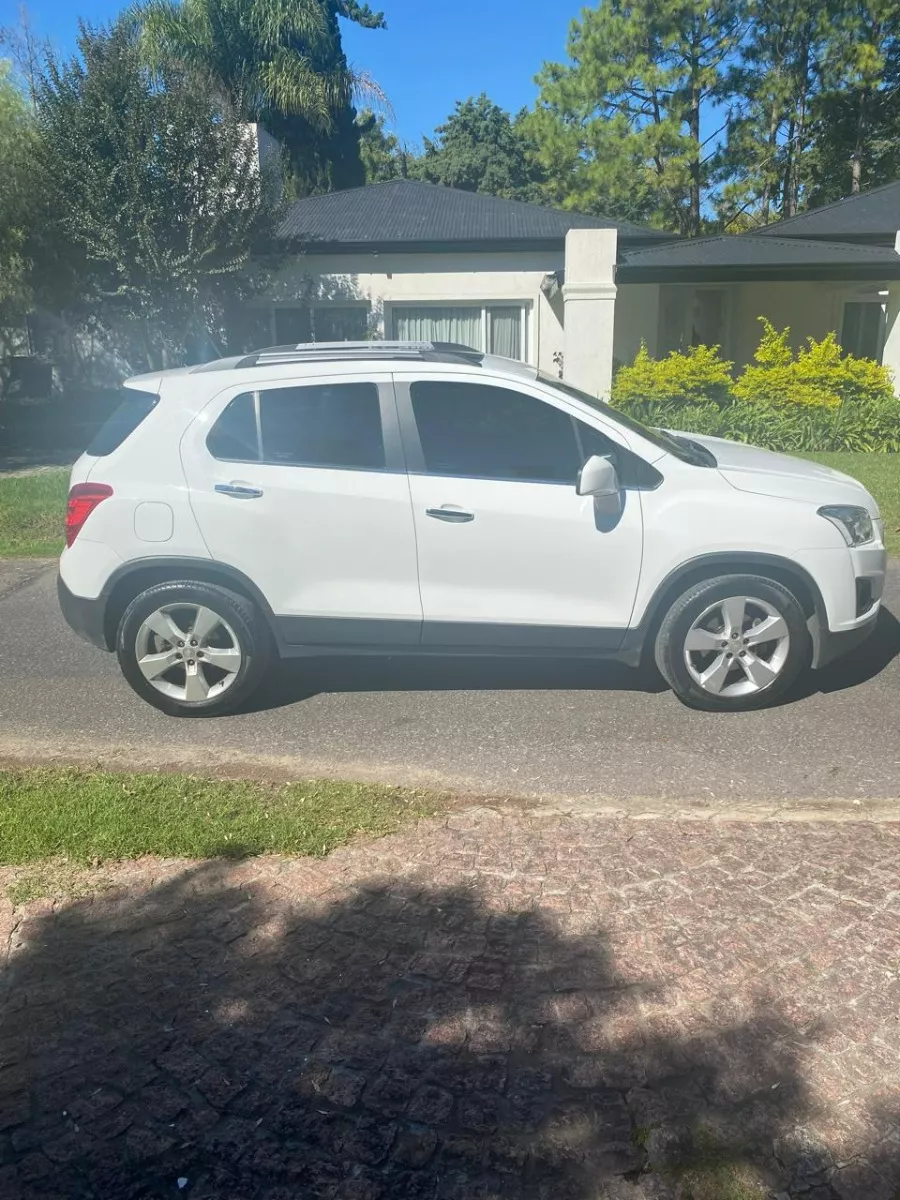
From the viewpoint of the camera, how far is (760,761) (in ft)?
15.9

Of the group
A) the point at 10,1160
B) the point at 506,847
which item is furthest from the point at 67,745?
the point at 10,1160

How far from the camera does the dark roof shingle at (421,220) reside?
17.5 meters

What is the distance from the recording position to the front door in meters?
5.19

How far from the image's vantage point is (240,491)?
525 cm

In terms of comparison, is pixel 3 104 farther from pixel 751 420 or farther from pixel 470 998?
pixel 470 998

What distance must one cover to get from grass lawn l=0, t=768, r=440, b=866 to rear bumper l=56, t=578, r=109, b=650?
88cm

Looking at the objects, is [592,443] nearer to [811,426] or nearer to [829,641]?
[829,641]

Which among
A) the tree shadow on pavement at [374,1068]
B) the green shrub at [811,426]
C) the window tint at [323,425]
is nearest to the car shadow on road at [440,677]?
the window tint at [323,425]

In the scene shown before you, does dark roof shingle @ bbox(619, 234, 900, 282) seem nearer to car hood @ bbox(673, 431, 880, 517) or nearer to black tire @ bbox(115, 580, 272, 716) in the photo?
car hood @ bbox(673, 431, 880, 517)

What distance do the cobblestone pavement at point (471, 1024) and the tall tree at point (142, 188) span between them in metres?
13.5

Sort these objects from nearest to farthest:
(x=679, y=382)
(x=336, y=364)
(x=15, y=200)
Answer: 1. (x=336, y=364)
2. (x=679, y=382)
3. (x=15, y=200)

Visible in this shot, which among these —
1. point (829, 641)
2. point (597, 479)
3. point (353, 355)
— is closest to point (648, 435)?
point (597, 479)

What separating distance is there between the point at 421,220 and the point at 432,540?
1530 centimetres

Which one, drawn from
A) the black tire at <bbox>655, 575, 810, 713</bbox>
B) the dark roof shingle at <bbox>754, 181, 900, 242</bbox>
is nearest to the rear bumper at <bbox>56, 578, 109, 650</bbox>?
the black tire at <bbox>655, 575, 810, 713</bbox>
